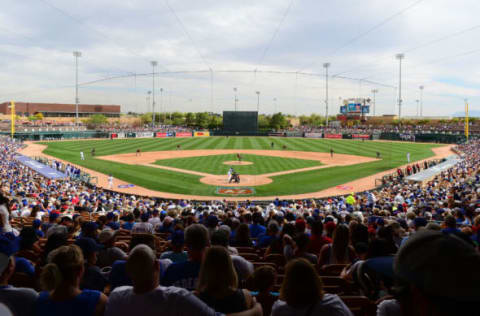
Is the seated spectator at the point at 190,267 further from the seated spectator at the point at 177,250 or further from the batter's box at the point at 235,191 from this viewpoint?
the batter's box at the point at 235,191

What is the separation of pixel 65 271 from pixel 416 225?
8.06m

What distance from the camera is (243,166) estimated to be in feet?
128

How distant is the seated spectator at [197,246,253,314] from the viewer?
307cm

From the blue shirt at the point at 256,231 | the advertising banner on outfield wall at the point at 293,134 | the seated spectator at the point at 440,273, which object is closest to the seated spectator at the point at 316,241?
the blue shirt at the point at 256,231

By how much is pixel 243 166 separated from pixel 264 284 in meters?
35.3

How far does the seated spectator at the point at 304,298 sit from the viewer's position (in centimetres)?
275

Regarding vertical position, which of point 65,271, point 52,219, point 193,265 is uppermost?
point 65,271

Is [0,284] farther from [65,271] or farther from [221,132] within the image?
[221,132]

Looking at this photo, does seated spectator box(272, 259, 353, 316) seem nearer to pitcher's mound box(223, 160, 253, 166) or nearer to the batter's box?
the batter's box

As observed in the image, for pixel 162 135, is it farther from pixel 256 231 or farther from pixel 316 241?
pixel 316 241

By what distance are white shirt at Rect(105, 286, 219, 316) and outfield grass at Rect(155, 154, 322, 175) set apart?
32.1 metres

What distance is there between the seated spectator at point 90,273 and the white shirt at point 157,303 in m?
1.83

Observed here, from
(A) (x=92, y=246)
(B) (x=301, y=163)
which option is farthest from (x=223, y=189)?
Result: (A) (x=92, y=246)

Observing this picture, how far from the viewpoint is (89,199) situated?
2072 centimetres
